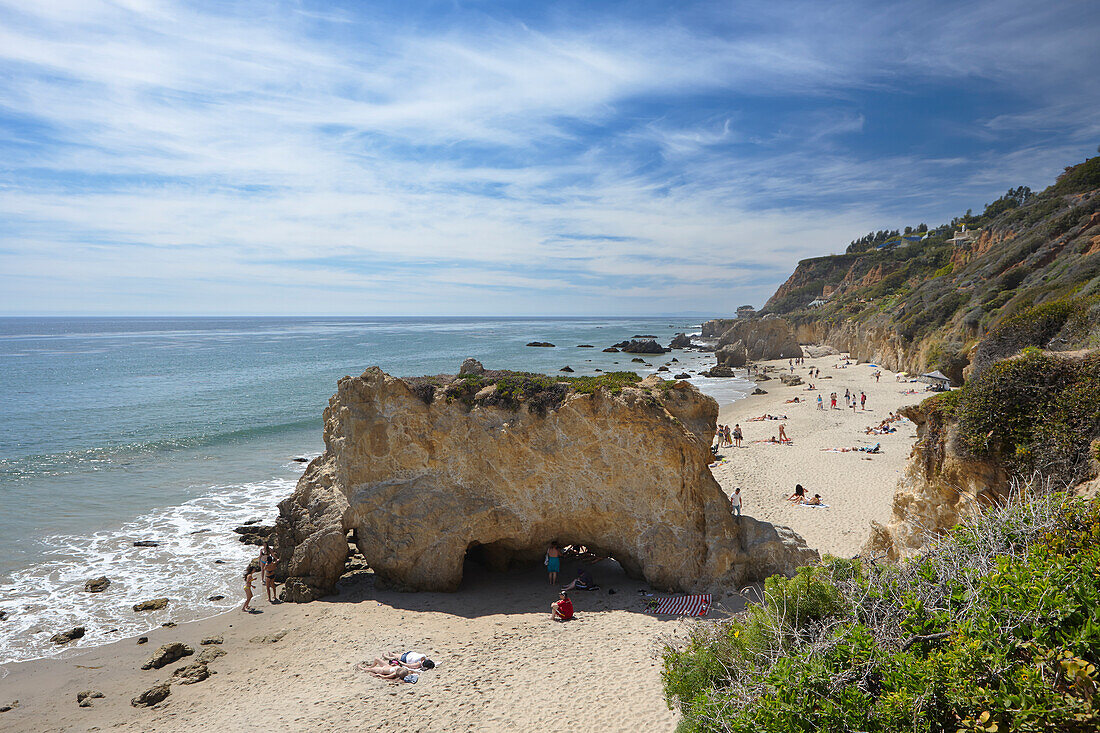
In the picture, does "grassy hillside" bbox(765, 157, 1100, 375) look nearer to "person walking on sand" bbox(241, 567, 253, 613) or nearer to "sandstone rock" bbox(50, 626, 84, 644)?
"person walking on sand" bbox(241, 567, 253, 613)

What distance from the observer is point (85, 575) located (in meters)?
15.6

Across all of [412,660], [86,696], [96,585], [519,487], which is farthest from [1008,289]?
[96,585]

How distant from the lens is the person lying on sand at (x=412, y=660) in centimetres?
1041

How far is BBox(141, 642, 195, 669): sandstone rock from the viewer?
11.7 metres

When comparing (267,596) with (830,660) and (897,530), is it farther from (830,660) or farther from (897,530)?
(897,530)

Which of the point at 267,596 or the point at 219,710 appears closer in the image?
the point at 219,710

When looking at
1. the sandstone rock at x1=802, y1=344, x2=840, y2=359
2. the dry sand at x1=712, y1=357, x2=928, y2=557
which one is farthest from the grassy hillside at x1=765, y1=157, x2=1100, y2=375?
the dry sand at x1=712, y1=357, x2=928, y2=557

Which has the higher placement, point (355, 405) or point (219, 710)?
point (355, 405)

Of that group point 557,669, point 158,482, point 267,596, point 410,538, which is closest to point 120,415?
point 158,482

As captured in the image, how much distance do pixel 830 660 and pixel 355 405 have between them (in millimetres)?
12535

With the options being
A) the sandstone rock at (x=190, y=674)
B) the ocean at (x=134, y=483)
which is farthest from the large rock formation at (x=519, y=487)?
the ocean at (x=134, y=483)

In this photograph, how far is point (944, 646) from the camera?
15.0 ft

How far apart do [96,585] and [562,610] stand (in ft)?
42.7

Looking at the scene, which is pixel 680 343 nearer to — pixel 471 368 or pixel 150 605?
pixel 471 368
